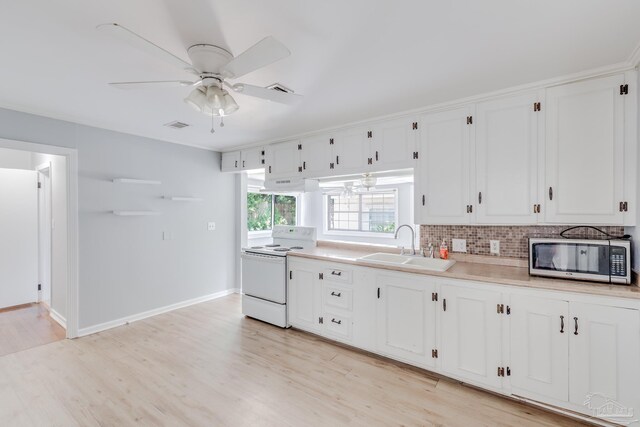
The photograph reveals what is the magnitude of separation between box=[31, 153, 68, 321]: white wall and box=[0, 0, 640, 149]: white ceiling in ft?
3.36

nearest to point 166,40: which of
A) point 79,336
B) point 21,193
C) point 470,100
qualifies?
point 470,100

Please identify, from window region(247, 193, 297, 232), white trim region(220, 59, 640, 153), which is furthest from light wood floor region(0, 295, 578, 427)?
window region(247, 193, 297, 232)

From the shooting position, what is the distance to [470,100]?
256 centimetres

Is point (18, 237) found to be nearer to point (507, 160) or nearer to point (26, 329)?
point (26, 329)

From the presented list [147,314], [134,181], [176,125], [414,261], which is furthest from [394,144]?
[147,314]

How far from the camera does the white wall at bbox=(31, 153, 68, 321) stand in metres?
3.44

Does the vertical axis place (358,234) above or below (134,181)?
below

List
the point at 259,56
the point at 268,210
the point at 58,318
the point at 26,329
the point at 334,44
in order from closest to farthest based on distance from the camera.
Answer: the point at 259,56 → the point at 334,44 → the point at 26,329 → the point at 58,318 → the point at 268,210

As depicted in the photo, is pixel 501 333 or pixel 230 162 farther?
pixel 230 162

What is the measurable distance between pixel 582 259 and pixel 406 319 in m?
1.37

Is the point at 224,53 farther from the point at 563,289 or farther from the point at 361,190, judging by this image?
the point at 361,190

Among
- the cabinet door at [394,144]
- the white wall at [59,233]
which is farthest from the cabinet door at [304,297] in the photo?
the white wall at [59,233]

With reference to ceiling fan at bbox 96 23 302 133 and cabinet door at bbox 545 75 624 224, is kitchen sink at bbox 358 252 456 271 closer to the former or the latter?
cabinet door at bbox 545 75 624 224

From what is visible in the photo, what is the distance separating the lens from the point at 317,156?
3564 millimetres
